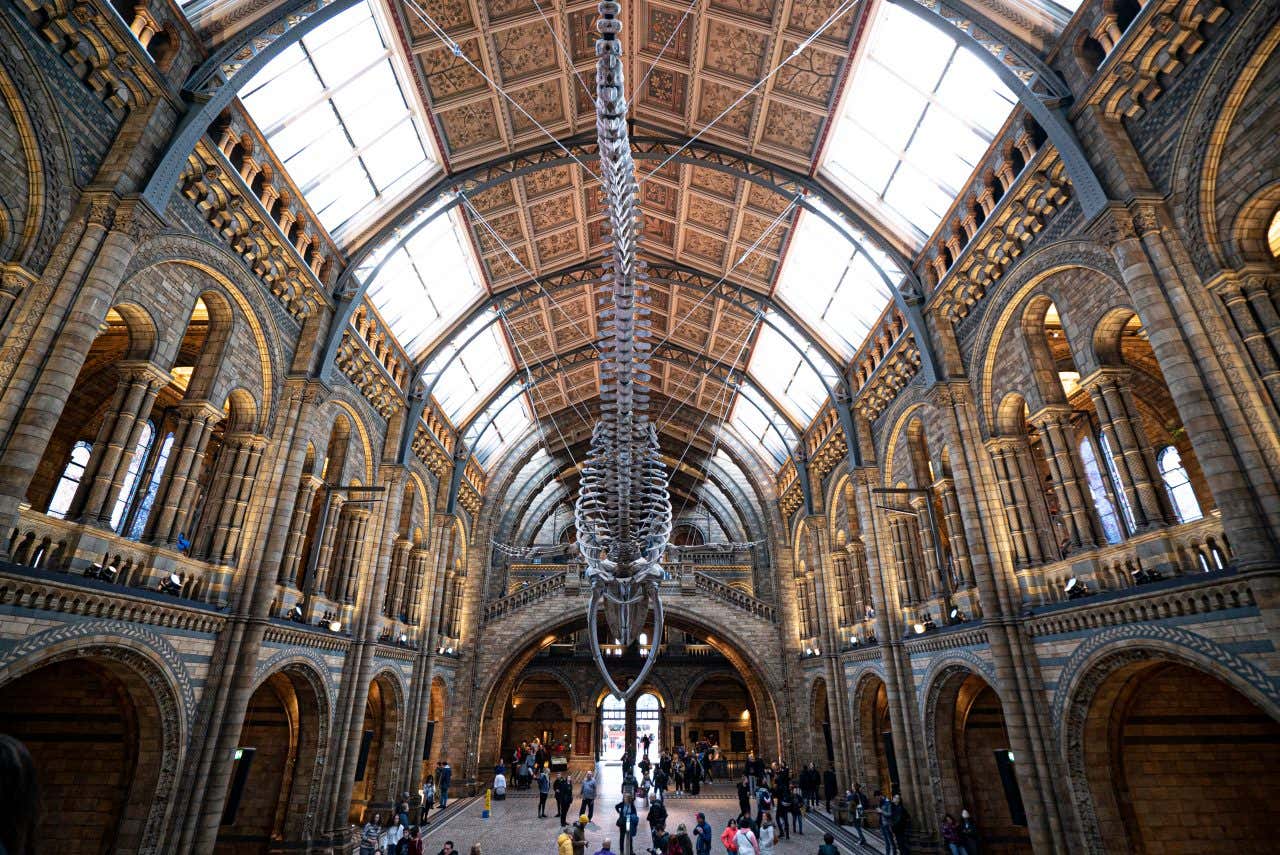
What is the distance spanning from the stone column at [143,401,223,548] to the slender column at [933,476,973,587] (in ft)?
49.5

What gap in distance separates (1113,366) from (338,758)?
18.1 m

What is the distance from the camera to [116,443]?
364 inches

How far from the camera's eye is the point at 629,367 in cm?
1152

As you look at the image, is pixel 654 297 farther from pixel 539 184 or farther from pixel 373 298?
pixel 373 298

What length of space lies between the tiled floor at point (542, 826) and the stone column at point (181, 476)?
10087 mm

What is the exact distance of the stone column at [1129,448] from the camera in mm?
9109

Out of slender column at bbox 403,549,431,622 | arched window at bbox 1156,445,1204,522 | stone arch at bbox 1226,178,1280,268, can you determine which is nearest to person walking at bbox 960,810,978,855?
arched window at bbox 1156,445,1204,522

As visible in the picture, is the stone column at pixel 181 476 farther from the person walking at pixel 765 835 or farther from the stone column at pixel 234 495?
the person walking at pixel 765 835

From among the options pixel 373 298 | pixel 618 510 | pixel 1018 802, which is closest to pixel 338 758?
pixel 618 510

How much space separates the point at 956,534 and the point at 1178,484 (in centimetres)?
788

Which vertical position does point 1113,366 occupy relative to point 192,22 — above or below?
below

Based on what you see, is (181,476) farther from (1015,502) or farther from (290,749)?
(1015,502)

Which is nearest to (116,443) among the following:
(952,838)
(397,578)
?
(397,578)

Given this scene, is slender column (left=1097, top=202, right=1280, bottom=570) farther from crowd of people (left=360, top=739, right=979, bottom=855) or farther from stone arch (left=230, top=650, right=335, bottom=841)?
stone arch (left=230, top=650, right=335, bottom=841)
